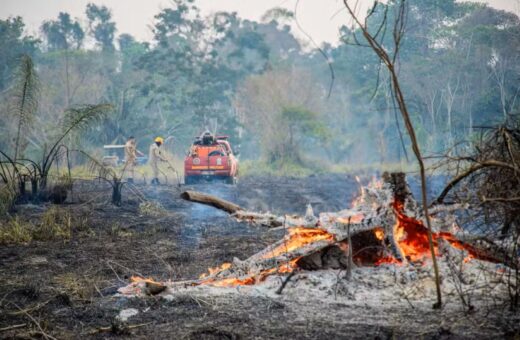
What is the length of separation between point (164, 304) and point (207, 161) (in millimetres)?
15618

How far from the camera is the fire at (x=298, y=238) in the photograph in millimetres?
6480

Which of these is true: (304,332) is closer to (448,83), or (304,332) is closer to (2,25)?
(448,83)

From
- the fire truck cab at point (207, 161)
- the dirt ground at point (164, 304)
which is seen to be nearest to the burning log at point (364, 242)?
the dirt ground at point (164, 304)

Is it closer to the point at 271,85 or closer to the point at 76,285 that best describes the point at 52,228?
the point at 76,285

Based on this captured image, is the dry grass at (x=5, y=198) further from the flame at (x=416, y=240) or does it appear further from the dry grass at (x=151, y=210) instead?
the flame at (x=416, y=240)

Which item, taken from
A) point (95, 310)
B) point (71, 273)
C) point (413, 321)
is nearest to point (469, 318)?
point (413, 321)

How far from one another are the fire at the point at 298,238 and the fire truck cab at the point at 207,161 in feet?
47.9

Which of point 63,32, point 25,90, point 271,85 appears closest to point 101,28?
point 63,32

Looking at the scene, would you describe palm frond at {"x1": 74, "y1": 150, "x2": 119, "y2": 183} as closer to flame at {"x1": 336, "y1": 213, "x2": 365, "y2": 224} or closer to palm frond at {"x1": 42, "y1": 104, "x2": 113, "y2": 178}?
palm frond at {"x1": 42, "y1": 104, "x2": 113, "y2": 178}

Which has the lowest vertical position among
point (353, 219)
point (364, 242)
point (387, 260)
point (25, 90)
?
point (387, 260)

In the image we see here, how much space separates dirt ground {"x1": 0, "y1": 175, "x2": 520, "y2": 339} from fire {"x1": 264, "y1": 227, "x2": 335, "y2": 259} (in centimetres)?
79

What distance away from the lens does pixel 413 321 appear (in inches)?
191

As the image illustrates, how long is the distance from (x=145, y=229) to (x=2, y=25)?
38995 millimetres

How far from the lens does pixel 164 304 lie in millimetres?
5605
